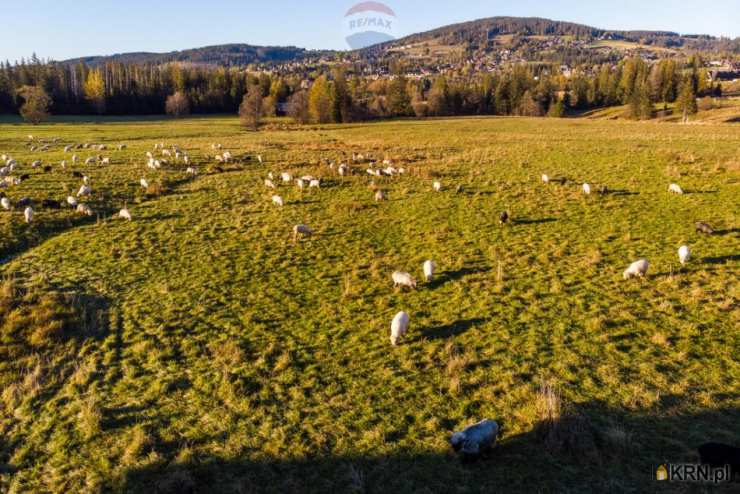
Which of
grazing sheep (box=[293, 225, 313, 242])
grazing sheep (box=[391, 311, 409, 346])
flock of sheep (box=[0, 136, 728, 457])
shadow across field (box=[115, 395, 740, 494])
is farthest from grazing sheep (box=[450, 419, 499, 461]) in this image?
grazing sheep (box=[293, 225, 313, 242])

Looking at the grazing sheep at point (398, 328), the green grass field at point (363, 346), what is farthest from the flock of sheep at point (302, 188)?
the green grass field at point (363, 346)

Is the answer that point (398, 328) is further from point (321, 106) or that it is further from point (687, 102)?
point (687, 102)

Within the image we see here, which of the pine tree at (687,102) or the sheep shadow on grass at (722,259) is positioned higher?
the pine tree at (687,102)

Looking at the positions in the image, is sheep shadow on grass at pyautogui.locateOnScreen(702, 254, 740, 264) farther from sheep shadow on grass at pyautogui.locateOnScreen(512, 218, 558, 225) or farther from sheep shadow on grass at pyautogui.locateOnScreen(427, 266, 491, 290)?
sheep shadow on grass at pyautogui.locateOnScreen(427, 266, 491, 290)

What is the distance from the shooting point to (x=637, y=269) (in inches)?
567

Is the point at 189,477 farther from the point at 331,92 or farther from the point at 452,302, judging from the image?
the point at 331,92

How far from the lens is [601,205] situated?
23.3m

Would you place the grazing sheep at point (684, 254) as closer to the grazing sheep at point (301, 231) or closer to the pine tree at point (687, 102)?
the grazing sheep at point (301, 231)

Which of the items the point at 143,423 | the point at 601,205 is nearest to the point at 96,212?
the point at 143,423

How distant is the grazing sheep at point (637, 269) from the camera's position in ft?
47.2

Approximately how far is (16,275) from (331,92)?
9034 cm

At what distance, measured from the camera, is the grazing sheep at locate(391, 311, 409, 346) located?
1124 cm

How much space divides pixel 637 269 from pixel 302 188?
69.7 ft

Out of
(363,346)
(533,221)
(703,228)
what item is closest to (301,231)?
(363,346)
